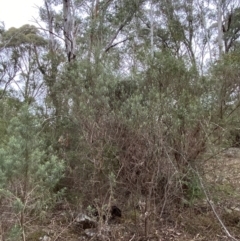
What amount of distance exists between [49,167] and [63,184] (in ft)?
3.84

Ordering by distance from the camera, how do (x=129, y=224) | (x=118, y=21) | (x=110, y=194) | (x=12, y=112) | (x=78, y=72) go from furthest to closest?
(x=118, y=21) < (x=12, y=112) < (x=78, y=72) < (x=129, y=224) < (x=110, y=194)

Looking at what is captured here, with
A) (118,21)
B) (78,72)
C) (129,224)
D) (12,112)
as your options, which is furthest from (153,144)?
(118,21)

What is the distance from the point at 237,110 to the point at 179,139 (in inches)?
39.0

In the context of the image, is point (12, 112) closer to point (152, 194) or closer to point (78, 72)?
point (78, 72)

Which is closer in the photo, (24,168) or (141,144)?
(24,168)

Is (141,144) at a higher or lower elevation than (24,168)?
higher

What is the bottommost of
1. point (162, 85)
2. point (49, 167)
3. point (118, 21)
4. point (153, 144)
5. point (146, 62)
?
point (49, 167)

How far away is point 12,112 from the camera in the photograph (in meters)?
4.50

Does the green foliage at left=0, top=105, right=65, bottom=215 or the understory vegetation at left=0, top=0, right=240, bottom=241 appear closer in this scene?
the green foliage at left=0, top=105, right=65, bottom=215

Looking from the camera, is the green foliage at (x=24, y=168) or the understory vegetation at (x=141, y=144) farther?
the understory vegetation at (x=141, y=144)

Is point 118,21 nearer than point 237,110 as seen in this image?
No

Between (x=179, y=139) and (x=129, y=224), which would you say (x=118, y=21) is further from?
(x=129, y=224)

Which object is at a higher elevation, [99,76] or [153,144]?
[99,76]

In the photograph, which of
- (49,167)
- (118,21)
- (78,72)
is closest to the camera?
(49,167)
